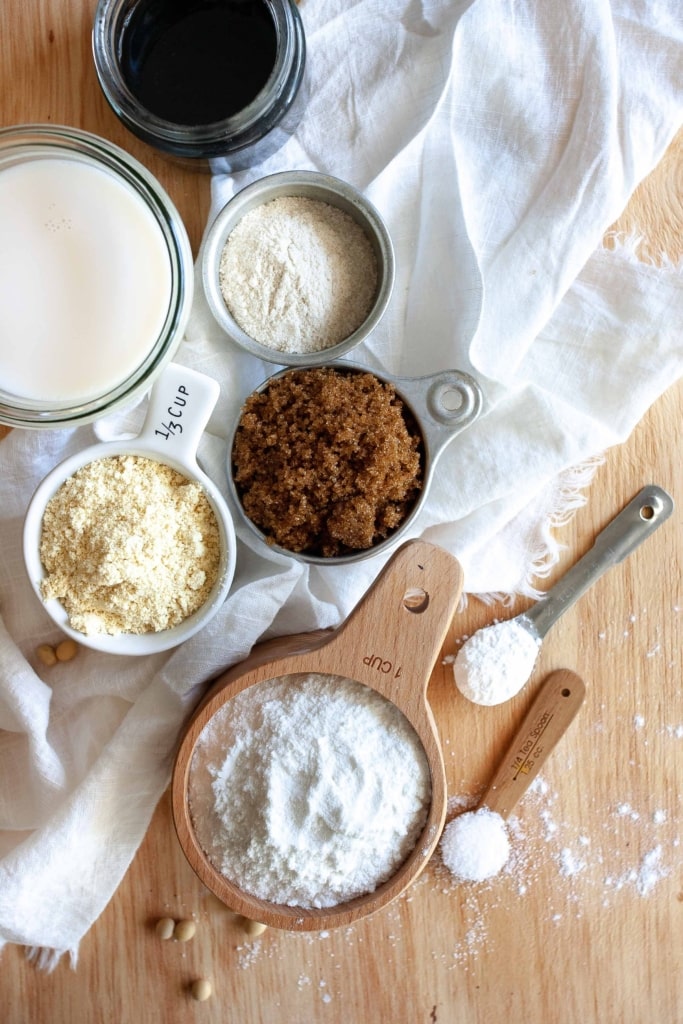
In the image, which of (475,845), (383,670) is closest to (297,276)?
(383,670)

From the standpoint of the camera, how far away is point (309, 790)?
0.98 m

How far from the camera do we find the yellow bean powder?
986 mm

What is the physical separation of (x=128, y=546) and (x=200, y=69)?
60 cm

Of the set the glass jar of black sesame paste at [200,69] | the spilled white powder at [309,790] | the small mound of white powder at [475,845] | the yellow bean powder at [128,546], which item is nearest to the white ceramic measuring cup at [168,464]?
the yellow bean powder at [128,546]

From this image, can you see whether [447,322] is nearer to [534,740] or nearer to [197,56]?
→ [197,56]

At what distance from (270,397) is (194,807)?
50 centimetres

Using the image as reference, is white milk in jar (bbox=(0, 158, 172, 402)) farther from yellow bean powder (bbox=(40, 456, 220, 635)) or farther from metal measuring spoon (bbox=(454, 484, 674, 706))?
metal measuring spoon (bbox=(454, 484, 674, 706))

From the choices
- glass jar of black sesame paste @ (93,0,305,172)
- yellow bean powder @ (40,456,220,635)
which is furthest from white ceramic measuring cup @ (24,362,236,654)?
glass jar of black sesame paste @ (93,0,305,172)

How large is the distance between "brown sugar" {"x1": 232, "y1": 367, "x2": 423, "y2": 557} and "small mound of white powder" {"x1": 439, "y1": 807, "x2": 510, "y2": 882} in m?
0.41

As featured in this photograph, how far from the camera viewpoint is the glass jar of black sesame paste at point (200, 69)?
1.03 metres

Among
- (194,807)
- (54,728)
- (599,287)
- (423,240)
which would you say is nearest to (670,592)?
(599,287)

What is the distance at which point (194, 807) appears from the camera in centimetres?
102

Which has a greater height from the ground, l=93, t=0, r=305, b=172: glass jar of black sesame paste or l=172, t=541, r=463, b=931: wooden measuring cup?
l=93, t=0, r=305, b=172: glass jar of black sesame paste

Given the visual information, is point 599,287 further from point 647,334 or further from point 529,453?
point 529,453
